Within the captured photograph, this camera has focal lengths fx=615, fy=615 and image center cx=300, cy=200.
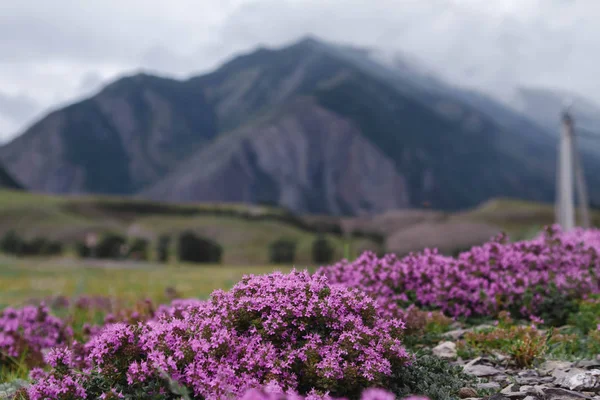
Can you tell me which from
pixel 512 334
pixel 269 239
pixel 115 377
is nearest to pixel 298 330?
pixel 115 377

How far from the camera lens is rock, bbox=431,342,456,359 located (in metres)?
6.37

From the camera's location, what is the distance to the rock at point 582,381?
510 cm

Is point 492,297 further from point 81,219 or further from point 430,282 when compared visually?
point 81,219

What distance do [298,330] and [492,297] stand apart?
4.09 m

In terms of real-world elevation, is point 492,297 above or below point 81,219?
below

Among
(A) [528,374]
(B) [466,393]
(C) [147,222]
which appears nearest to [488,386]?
(B) [466,393]

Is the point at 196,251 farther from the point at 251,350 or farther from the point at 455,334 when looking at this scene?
the point at 251,350

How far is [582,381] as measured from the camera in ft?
16.8

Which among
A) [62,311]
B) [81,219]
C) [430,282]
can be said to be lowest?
[62,311]

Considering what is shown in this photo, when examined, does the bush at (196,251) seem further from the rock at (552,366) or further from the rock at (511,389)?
the rock at (511,389)

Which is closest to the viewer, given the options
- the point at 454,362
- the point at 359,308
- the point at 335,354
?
the point at 335,354

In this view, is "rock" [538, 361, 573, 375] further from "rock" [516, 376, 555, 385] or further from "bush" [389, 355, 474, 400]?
"bush" [389, 355, 474, 400]

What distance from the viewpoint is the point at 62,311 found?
39.0 feet

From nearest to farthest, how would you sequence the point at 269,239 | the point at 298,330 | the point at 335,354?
the point at 335,354
the point at 298,330
the point at 269,239
